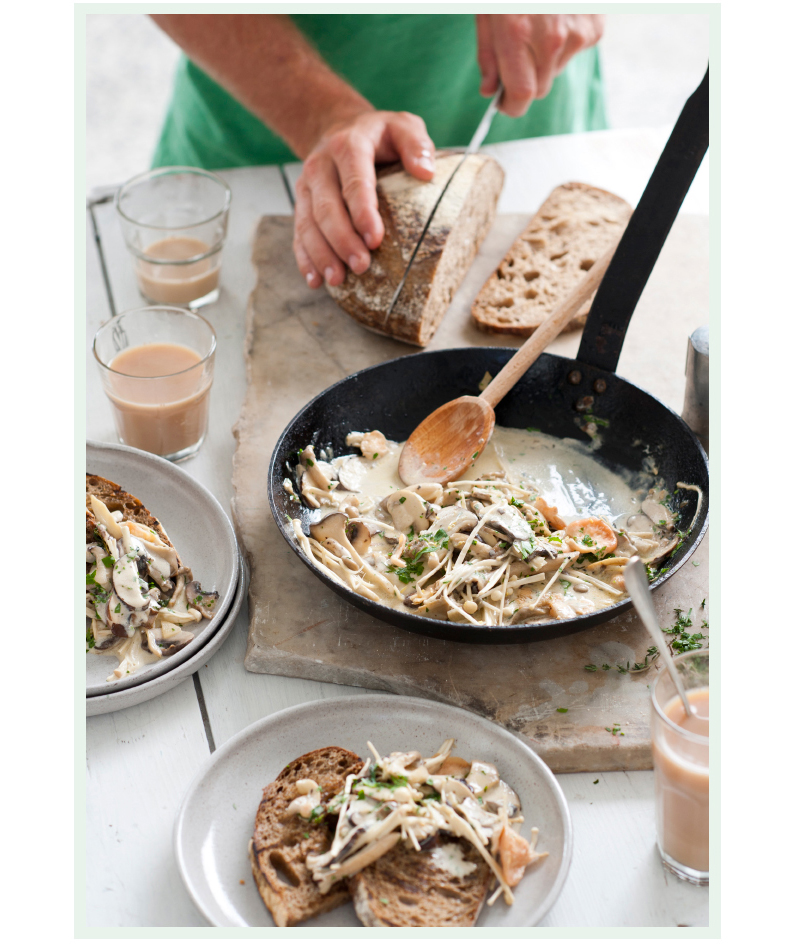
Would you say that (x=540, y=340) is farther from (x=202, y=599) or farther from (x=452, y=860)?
(x=452, y=860)

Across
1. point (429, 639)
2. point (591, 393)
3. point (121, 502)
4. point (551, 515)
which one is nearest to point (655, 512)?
point (551, 515)

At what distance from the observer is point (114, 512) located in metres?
1.93

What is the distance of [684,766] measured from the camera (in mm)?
1389

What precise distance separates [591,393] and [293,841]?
1364 millimetres

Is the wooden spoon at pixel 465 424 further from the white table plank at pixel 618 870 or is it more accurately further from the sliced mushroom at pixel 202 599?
the white table plank at pixel 618 870

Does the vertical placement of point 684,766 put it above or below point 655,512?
above

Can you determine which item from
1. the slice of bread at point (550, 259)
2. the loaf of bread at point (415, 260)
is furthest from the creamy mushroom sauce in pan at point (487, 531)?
the slice of bread at point (550, 259)

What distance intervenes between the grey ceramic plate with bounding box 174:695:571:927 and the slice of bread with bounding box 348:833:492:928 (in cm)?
5

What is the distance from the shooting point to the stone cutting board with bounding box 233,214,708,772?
175cm

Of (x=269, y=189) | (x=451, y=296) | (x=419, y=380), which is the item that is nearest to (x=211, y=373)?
(x=419, y=380)

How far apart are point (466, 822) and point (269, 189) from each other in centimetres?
264

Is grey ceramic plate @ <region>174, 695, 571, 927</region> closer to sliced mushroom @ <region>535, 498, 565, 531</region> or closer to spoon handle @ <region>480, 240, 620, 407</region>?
sliced mushroom @ <region>535, 498, 565, 531</region>

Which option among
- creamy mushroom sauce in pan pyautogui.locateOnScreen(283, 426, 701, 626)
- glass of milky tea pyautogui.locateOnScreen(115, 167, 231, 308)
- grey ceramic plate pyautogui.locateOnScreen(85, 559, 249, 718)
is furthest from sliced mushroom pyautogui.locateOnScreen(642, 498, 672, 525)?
glass of milky tea pyautogui.locateOnScreen(115, 167, 231, 308)
